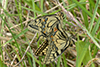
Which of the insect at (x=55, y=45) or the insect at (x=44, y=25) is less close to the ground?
the insect at (x=44, y=25)

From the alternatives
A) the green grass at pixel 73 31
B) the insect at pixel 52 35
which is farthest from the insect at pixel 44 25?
the green grass at pixel 73 31

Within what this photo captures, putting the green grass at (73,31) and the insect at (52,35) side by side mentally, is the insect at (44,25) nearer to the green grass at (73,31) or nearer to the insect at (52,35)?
the insect at (52,35)

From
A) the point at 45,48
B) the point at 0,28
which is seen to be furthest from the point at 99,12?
the point at 0,28

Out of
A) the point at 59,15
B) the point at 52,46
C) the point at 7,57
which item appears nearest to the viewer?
the point at 59,15

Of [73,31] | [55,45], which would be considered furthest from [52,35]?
[73,31]

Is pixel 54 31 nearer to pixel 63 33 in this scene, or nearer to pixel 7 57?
pixel 63 33

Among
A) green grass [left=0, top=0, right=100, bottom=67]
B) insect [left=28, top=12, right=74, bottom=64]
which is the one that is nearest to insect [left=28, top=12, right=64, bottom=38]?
insect [left=28, top=12, right=74, bottom=64]

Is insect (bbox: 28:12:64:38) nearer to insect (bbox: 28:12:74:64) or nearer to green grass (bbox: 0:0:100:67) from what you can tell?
insect (bbox: 28:12:74:64)

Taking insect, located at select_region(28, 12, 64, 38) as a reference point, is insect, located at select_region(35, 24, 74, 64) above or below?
below
